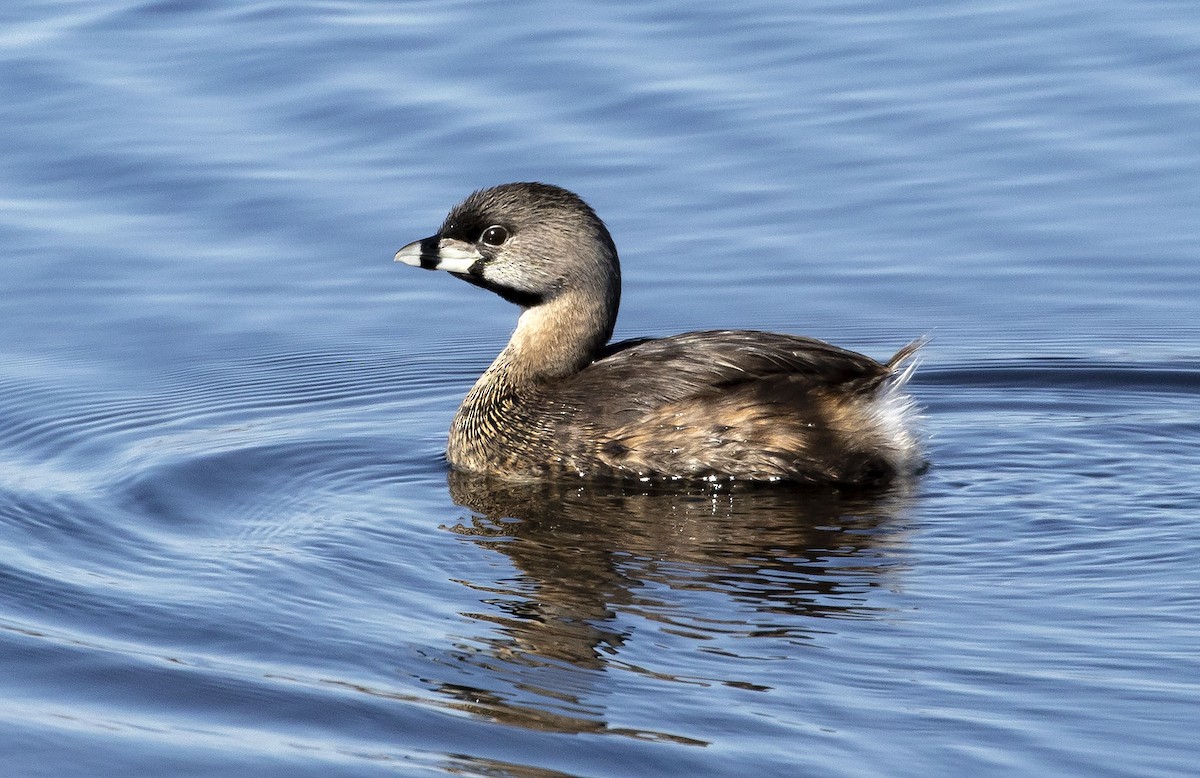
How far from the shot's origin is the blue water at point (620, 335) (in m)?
5.88

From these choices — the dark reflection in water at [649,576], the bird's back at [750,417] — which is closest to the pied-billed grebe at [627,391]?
the bird's back at [750,417]

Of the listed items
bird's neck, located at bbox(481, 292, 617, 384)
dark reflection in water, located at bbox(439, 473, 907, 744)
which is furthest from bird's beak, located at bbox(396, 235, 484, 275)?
dark reflection in water, located at bbox(439, 473, 907, 744)

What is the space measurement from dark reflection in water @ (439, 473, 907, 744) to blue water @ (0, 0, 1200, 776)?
0.03 m

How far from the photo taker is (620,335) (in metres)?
10.5

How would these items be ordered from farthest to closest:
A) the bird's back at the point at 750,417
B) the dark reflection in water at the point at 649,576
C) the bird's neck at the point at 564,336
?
the bird's neck at the point at 564,336
the bird's back at the point at 750,417
the dark reflection in water at the point at 649,576

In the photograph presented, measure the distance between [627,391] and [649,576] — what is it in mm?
1518

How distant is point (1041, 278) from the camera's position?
425 inches

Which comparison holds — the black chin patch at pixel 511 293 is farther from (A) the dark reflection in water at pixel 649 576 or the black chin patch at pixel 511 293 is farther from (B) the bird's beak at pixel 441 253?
(A) the dark reflection in water at pixel 649 576

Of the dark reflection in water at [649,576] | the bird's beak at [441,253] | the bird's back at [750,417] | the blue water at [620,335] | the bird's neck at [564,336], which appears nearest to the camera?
the blue water at [620,335]

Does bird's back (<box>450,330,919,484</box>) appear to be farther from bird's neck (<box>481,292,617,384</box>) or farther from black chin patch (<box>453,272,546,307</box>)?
black chin patch (<box>453,272,546,307</box>)

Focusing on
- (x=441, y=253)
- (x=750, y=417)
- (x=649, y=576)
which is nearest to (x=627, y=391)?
(x=750, y=417)

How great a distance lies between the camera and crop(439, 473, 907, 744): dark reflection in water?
20.3 feet

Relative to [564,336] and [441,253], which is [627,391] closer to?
[564,336]

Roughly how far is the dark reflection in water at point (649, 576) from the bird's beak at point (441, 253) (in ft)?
3.43
